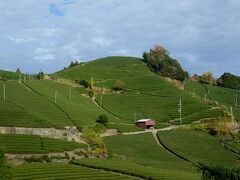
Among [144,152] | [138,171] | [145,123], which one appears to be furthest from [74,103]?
[138,171]

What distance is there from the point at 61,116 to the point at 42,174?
42.3m

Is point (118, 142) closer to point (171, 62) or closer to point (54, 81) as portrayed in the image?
point (54, 81)

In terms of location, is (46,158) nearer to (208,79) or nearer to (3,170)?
(3,170)

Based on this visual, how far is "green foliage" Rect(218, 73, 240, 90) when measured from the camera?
18725 cm

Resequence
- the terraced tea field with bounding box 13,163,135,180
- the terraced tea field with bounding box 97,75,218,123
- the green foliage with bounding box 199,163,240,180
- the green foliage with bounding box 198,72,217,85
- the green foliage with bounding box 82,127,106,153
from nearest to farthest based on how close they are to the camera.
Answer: the green foliage with bounding box 199,163,240,180
the terraced tea field with bounding box 13,163,135,180
the green foliage with bounding box 82,127,106,153
the terraced tea field with bounding box 97,75,218,123
the green foliage with bounding box 198,72,217,85

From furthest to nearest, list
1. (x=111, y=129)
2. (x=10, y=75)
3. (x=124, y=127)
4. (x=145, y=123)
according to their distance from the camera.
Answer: (x=10, y=75)
(x=145, y=123)
(x=124, y=127)
(x=111, y=129)

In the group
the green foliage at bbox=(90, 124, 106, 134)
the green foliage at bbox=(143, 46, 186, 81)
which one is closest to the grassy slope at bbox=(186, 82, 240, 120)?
the green foliage at bbox=(143, 46, 186, 81)

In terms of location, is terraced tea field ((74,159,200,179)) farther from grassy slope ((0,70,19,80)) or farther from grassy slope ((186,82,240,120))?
grassy slope ((186,82,240,120))

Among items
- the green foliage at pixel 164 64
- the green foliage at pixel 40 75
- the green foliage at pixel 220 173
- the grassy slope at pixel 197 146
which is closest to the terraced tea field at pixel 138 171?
the grassy slope at pixel 197 146

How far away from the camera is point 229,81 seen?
188250 millimetres

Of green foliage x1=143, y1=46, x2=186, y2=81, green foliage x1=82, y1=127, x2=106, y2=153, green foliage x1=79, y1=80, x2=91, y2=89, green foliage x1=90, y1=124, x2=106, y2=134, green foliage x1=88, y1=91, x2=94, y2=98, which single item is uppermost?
green foliage x1=143, y1=46, x2=186, y2=81

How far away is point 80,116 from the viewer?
9219cm

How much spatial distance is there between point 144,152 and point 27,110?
68.8 ft

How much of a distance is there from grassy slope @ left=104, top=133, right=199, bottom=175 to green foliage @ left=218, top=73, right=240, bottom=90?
339 ft
